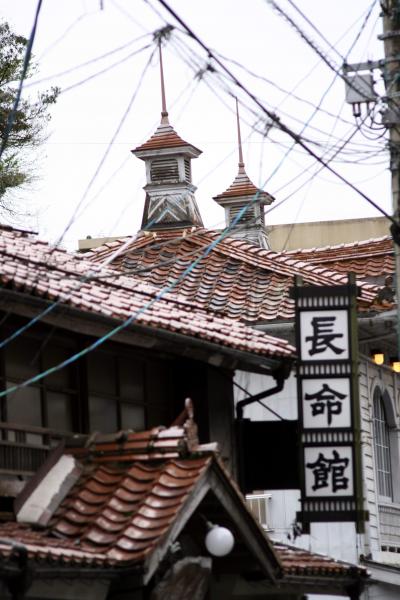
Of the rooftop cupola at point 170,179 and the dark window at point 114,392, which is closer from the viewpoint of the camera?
the dark window at point 114,392

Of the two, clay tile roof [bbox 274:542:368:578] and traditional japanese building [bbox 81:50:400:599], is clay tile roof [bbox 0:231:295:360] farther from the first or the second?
traditional japanese building [bbox 81:50:400:599]

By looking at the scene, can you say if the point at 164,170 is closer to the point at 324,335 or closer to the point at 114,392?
the point at 324,335

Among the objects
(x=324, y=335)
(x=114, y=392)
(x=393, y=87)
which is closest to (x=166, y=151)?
(x=324, y=335)

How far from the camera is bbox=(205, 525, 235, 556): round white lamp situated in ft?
56.7

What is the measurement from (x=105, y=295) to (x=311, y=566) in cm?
440

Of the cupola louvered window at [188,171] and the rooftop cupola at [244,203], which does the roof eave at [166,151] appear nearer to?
the cupola louvered window at [188,171]

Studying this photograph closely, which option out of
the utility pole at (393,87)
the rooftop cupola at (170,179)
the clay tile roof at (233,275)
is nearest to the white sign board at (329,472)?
the utility pole at (393,87)

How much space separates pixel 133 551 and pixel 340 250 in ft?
71.2

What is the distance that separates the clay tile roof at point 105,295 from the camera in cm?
1798

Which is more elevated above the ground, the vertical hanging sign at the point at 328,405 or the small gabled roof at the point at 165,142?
the small gabled roof at the point at 165,142

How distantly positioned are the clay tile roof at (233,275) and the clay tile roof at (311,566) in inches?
299

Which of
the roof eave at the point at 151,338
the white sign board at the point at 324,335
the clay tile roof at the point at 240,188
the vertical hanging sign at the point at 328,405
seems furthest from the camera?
the clay tile roof at the point at 240,188

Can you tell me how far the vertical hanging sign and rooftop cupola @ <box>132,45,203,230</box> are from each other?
57.8ft

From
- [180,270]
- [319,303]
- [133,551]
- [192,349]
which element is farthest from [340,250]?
[133,551]
